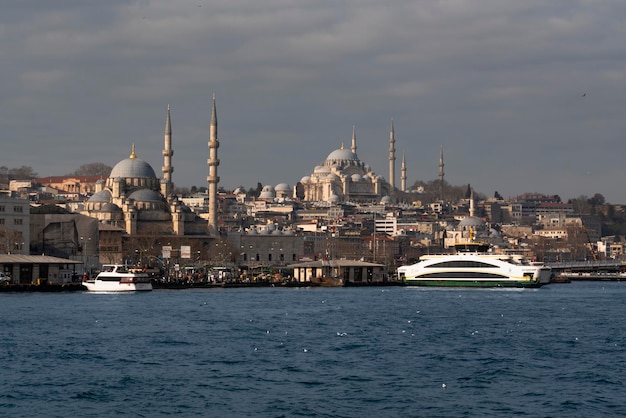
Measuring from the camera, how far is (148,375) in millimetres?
26922

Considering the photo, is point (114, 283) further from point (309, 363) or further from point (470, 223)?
point (470, 223)

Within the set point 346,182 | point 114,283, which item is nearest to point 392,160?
point 346,182

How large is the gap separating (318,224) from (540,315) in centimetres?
10317

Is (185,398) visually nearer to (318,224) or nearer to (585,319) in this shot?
(585,319)

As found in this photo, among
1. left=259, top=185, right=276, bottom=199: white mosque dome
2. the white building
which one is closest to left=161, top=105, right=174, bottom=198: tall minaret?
the white building

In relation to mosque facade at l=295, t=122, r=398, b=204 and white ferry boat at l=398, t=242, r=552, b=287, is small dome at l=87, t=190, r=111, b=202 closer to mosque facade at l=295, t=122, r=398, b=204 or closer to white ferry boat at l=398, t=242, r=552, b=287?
white ferry boat at l=398, t=242, r=552, b=287

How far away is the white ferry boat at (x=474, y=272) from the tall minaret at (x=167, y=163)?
3791cm

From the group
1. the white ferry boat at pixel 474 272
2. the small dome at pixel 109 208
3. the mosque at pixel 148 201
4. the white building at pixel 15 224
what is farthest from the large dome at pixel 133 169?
the white ferry boat at pixel 474 272

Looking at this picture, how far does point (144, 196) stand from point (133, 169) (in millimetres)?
4933

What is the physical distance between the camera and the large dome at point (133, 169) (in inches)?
4523

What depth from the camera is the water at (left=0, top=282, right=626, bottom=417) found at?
23.7 meters

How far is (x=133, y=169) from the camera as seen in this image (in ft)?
379

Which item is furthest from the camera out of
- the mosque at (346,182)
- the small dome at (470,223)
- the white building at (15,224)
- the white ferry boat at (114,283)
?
the mosque at (346,182)

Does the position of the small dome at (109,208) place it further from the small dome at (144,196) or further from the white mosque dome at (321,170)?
the white mosque dome at (321,170)
